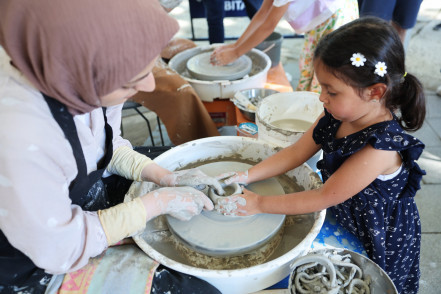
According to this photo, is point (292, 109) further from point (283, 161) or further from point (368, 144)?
point (368, 144)

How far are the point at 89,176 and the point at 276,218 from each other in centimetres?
70

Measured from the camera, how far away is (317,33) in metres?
2.18

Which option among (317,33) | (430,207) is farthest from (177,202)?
(430,207)

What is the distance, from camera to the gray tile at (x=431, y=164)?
259 centimetres

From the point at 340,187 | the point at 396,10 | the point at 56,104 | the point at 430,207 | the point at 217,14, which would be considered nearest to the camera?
the point at 56,104

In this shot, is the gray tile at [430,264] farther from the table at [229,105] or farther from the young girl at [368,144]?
the table at [229,105]

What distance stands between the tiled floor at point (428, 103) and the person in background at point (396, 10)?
911 mm

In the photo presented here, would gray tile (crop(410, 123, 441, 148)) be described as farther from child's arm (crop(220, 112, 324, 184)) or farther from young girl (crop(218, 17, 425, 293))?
child's arm (crop(220, 112, 324, 184))

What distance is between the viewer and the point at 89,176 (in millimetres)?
1194

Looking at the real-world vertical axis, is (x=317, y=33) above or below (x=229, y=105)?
above

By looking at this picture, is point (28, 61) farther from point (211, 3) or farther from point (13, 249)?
point (211, 3)

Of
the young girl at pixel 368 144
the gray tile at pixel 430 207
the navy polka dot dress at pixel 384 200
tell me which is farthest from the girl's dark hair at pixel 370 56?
the gray tile at pixel 430 207

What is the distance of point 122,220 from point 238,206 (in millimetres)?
427

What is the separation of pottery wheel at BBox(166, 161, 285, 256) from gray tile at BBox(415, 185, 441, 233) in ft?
4.93
